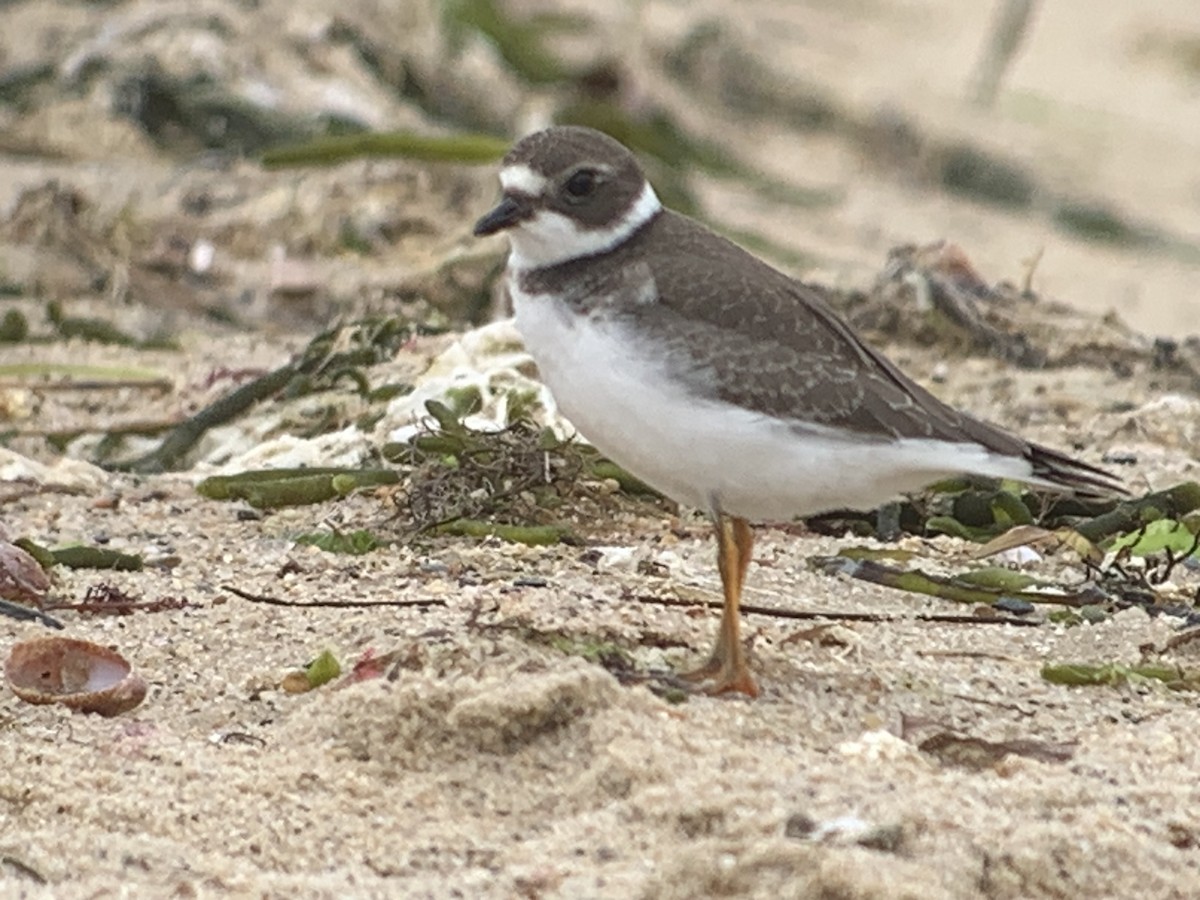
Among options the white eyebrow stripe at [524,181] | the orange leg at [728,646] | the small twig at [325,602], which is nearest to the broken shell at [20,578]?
the small twig at [325,602]

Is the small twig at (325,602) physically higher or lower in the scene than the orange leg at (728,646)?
lower

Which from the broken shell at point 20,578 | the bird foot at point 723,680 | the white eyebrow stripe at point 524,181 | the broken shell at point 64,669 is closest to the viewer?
the bird foot at point 723,680

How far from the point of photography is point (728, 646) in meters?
4.05

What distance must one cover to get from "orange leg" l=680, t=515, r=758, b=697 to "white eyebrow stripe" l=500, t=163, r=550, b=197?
73 cm

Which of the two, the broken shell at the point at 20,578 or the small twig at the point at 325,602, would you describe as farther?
the broken shell at the point at 20,578

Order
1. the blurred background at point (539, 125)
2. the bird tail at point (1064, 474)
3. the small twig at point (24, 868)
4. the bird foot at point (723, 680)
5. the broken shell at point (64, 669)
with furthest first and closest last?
the blurred background at point (539, 125), the bird tail at point (1064, 474), the broken shell at point (64, 669), the bird foot at point (723, 680), the small twig at point (24, 868)

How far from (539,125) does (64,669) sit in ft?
22.8

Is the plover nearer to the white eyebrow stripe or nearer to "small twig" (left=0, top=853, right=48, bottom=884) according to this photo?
the white eyebrow stripe

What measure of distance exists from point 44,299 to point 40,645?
3732 mm

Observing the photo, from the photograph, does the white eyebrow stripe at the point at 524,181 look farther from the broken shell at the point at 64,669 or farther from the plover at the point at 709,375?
the broken shell at the point at 64,669

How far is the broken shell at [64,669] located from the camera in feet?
13.6

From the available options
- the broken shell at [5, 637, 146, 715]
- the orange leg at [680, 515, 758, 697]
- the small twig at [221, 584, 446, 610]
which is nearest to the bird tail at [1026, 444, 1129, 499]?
the orange leg at [680, 515, 758, 697]

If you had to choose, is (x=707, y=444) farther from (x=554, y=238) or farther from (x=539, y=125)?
(x=539, y=125)

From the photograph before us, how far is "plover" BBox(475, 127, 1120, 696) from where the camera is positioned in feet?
13.4
